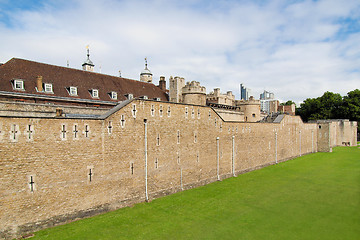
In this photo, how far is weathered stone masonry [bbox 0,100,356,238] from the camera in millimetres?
13617

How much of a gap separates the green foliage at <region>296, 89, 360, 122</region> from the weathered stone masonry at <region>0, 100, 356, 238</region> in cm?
6850

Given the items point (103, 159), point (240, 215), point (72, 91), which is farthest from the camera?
point (72, 91)

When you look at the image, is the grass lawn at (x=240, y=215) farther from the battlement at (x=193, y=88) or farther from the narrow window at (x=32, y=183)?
the battlement at (x=193, y=88)

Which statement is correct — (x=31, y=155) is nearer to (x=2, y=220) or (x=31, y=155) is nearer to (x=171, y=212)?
(x=2, y=220)

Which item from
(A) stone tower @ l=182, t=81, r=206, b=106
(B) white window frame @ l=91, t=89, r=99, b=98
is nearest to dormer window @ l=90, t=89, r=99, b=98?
(B) white window frame @ l=91, t=89, r=99, b=98

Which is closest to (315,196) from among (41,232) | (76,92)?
(41,232)

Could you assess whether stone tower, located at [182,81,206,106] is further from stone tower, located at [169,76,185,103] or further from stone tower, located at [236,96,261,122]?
stone tower, located at [236,96,261,122]

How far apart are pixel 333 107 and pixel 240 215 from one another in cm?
8173

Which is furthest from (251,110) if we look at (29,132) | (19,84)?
(29,132)

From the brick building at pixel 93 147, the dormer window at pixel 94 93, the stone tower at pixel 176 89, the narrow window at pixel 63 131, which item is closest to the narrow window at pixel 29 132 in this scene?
the brick building at pixel 93 147

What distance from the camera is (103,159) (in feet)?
56.3

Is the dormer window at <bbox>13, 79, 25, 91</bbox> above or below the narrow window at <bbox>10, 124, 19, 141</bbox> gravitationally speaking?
above

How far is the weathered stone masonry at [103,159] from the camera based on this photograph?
1362 cm

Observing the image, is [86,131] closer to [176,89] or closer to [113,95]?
[113,95]
